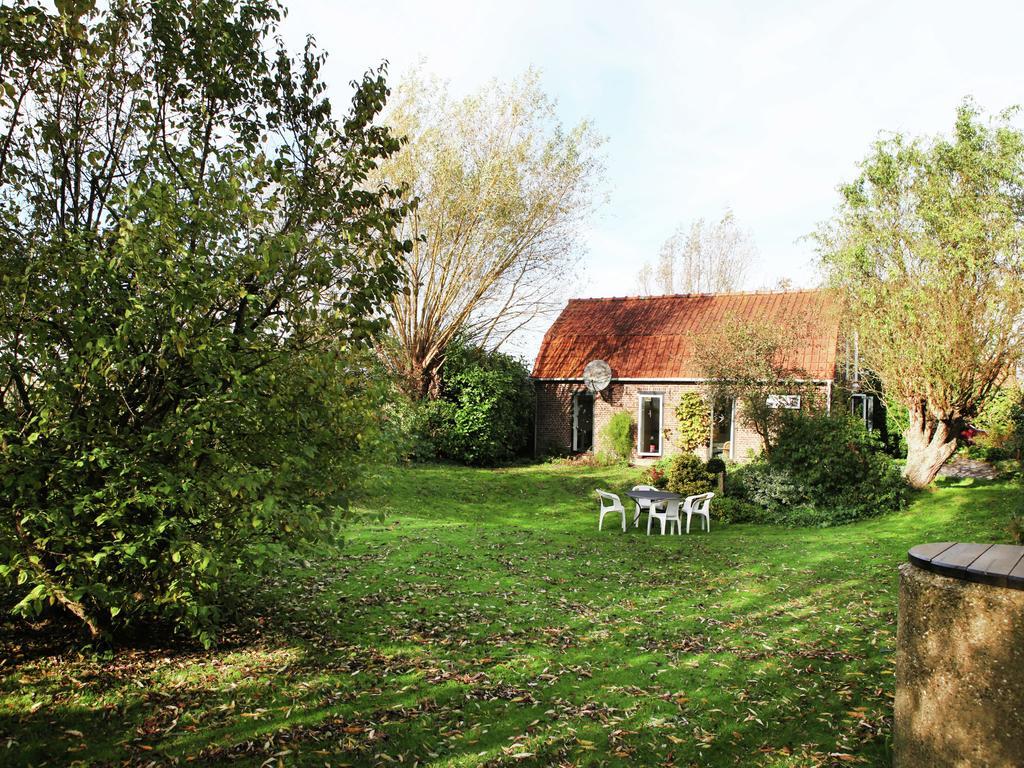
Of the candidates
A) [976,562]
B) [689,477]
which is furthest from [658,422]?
[976,562]

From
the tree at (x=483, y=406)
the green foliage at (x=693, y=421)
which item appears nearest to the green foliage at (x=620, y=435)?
the green foliage at (x=693, y=421)

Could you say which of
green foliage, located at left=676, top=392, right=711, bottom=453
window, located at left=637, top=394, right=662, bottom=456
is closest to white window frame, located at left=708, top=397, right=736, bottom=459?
green foliage, located at left=676, top=392, right=711, bottom=453

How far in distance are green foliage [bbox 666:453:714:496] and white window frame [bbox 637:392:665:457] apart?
6409mm

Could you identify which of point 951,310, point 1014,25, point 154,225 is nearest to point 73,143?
point 154,225

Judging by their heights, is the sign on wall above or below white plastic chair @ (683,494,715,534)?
above

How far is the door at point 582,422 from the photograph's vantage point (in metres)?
25.6

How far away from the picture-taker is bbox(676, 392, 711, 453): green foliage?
23.2 m

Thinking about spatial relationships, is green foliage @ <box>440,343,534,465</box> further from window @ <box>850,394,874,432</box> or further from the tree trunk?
the tree trunk

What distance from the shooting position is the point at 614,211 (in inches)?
1033

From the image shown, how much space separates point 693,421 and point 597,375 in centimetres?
370

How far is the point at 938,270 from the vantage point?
16.7 m

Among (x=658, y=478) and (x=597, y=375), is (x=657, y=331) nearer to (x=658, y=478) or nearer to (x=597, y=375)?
(x=597, y=375)

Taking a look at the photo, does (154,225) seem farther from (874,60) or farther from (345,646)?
(874,60)

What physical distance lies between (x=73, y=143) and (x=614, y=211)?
72.8 ft
